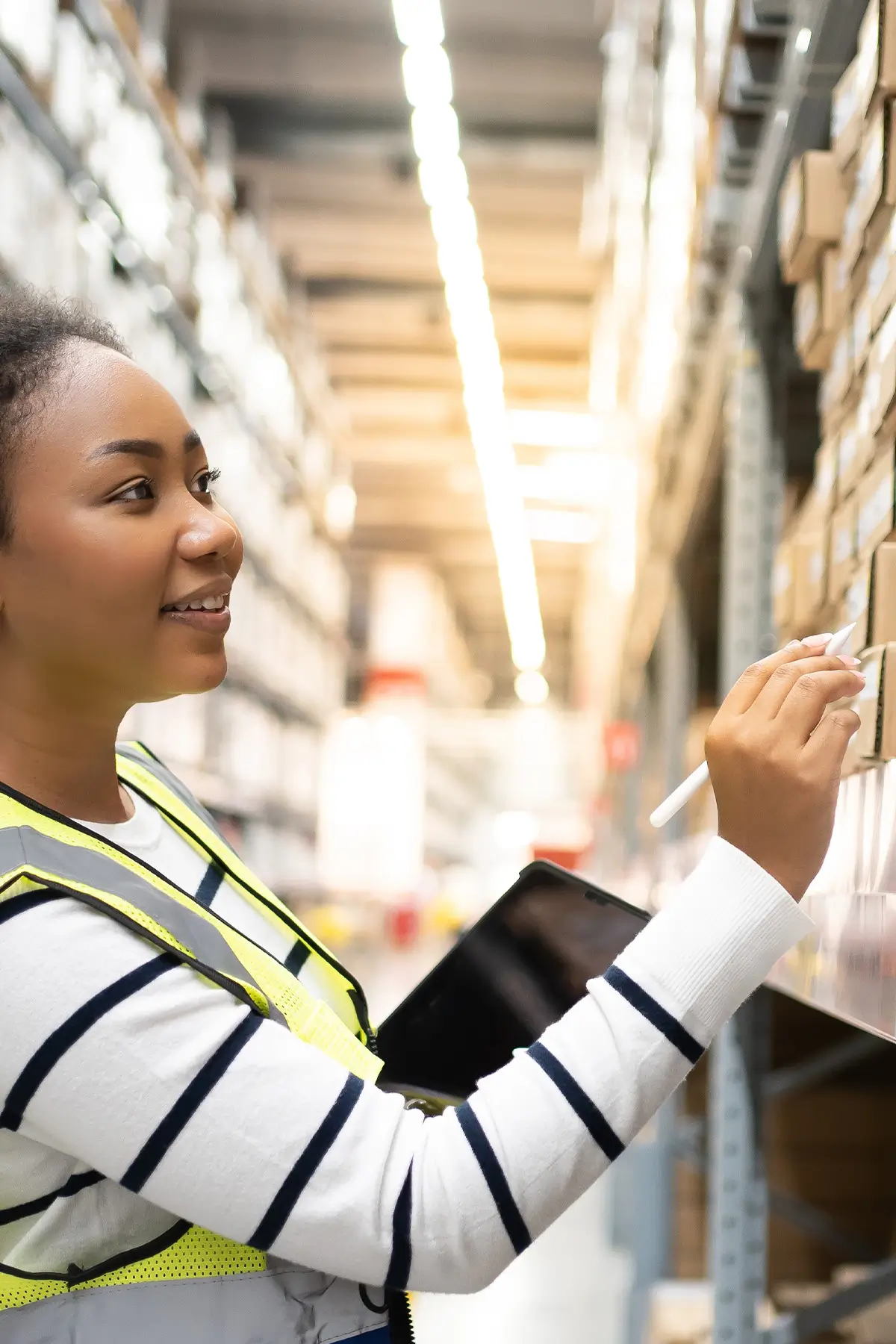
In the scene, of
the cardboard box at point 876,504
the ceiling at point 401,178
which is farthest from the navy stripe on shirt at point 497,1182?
the ceiling at point 401,178

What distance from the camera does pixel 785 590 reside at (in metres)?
1.95

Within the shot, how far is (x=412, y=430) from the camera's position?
515 inches

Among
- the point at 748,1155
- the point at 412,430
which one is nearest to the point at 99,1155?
the point at 748,1155

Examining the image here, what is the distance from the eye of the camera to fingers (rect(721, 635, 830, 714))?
98 cm

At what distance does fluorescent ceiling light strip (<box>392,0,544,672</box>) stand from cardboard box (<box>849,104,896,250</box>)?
438 cm

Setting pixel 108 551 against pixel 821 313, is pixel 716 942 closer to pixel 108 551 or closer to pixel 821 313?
pixel 108 551

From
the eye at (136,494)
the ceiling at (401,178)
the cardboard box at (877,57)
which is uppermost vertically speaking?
the ceiling at (401,178)

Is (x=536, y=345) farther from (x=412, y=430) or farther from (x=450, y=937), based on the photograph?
(x=450, y=937)

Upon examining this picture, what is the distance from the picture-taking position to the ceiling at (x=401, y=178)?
723 cm

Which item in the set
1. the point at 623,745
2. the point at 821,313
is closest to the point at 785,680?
the point at 821,313

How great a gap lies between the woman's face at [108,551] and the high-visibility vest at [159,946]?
0.13 m

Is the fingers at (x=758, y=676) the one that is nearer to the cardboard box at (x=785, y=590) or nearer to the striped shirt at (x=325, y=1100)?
the striped shirt at (x=325, y=1100)

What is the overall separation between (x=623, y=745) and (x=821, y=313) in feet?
18.1

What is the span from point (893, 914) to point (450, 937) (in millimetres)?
19424
